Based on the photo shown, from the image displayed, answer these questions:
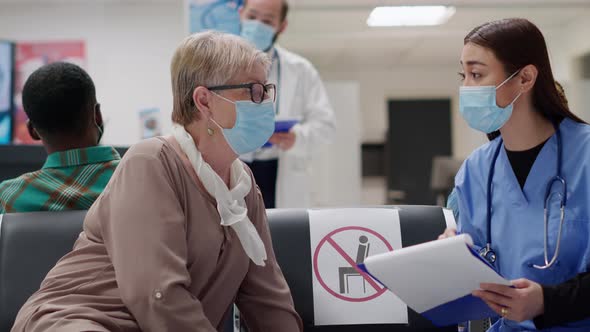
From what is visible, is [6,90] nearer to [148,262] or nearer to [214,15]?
[214,15]

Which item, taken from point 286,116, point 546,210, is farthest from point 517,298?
point 286,116

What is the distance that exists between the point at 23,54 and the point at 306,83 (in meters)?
→ 3.99

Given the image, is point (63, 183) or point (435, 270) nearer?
point (435, 270)

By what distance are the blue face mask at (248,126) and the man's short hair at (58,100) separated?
40 cm

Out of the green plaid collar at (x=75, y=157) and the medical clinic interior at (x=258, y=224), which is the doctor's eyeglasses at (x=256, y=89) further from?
the green plaid collar at (x=75, y=157)

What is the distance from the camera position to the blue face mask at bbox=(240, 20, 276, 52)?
8.65ft

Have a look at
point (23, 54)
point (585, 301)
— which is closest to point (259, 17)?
point (585, 301)

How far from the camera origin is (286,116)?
2719 millimetres

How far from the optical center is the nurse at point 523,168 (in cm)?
131

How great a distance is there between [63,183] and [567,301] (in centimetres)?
116

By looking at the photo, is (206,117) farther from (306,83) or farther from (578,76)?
(578,76)

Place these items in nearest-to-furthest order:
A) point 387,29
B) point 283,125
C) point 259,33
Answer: point 283,125
point 259,33
point 387,29

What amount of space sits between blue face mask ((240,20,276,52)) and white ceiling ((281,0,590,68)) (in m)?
2.55

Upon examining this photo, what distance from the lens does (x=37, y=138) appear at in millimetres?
1652
